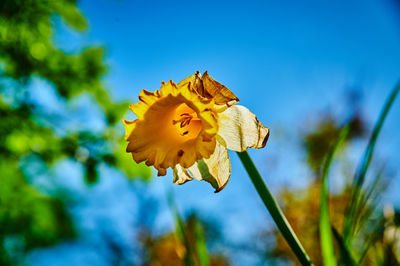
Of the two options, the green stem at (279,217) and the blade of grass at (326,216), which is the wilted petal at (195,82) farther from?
the blade of grass at (326,216)

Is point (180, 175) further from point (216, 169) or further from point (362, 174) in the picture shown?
point (362, 174)

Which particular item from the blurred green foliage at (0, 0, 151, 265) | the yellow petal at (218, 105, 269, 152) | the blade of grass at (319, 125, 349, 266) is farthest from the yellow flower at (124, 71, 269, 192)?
the blurred green foliage at (0, 0, 151, 265)

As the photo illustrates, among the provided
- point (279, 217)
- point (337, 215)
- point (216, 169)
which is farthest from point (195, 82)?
point (337, 215)

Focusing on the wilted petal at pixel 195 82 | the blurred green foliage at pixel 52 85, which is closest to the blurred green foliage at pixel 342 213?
the wilted petal at pixel 195 82

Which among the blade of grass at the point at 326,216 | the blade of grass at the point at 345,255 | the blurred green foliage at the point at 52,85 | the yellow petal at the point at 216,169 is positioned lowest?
the blade of grass at the point at 345,255

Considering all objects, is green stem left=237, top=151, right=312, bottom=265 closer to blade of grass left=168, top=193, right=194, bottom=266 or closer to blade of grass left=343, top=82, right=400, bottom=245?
blade of grass left=343, top=82, right=400, bottom=245

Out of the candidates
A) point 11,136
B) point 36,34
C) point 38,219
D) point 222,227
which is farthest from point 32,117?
point 222,227

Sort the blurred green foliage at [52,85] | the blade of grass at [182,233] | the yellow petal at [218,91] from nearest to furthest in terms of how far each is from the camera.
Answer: the yellow petal at [218,91], the blade of grass at [182,233], the blurred green foliage at [52,85]
